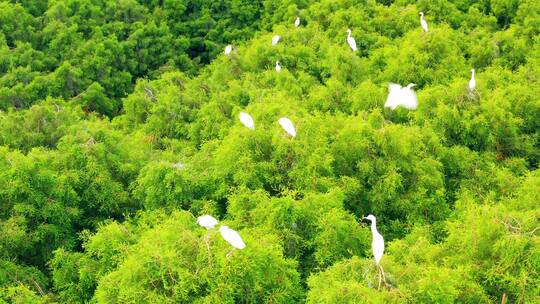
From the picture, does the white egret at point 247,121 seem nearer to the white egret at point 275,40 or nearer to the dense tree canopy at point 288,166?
the dense tree canopy at point 288,166

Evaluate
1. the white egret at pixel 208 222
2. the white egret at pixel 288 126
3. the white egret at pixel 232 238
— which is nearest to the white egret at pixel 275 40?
the white egret at pixel 288 126

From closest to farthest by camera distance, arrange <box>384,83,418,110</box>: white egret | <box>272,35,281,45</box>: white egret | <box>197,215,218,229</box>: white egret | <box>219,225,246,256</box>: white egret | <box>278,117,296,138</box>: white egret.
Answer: <box>219,225,246,256</box>: white egret
<box>197,215,218,229</box>: white egret
<box>278,117,296,138</box>: white egret
<box>384,83,418,110</box>: white egret
<box>272,35,281,45</box>: white egret

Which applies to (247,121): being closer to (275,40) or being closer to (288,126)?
(288,126)

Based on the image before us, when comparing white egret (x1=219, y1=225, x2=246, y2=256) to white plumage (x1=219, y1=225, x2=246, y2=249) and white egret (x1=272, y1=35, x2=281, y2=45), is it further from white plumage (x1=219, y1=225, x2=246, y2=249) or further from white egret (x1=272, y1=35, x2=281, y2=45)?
white egret (x1=272, y1=35, x2=281, y2=45)

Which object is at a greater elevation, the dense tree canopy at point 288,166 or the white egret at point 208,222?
the white egret at point 208,222

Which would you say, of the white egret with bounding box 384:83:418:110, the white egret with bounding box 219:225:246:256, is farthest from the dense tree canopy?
the white egret with bounding box 384:83:418:110
